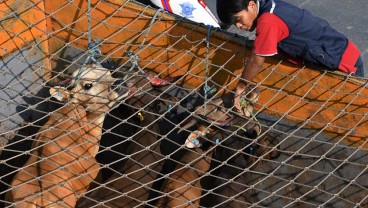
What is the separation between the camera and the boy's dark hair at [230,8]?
8.57ft

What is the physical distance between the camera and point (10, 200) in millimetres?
2721

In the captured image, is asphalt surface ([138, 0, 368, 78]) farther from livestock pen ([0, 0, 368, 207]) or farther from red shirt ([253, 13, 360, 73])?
red shirt ([253, 13, 360, 73])

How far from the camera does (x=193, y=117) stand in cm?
307

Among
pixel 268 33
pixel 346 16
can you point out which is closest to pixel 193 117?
pixel 268 33

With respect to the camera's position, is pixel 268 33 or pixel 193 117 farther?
pixel 193 117

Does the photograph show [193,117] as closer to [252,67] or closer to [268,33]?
[252,67]

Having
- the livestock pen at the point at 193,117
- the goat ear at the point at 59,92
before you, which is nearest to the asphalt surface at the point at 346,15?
the livestock pen at the point at 193,117

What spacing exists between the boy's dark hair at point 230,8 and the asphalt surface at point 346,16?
1.26 meters

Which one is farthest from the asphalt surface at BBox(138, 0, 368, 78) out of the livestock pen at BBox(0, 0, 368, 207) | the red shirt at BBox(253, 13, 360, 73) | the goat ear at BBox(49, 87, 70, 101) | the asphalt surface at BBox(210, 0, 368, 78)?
the red shirt at BBox(253, 13, 360, 73)

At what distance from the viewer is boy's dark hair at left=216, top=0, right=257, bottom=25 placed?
2.61 metres

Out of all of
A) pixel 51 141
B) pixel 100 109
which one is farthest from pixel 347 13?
pixel 51 141

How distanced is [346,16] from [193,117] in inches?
66.7

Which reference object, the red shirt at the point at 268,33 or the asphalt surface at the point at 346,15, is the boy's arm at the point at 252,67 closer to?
the red shirt at the point at 268,33

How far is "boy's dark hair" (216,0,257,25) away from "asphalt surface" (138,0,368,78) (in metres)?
1.26
